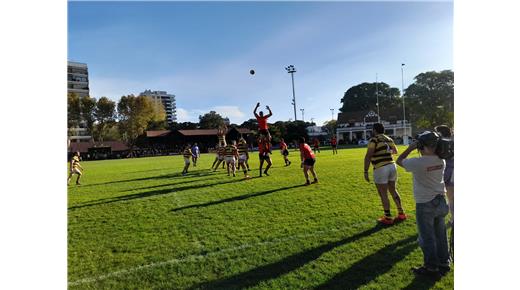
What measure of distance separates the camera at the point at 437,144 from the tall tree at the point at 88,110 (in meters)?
36.0

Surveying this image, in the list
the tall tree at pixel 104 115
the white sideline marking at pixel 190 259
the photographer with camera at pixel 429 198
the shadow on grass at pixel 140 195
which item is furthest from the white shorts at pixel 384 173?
the tall tree at pixel 104 115

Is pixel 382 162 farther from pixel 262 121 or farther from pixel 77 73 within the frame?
pixel 77 73

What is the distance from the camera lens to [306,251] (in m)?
4.13

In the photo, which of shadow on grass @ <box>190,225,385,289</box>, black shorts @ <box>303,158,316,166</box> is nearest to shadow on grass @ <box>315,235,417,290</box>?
shadow on grass @ <box>190,225,385,289</box>

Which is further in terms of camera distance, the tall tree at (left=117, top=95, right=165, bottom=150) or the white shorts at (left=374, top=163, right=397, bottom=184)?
the tall tree at (left=117, top=95, right=165, bottom=150)

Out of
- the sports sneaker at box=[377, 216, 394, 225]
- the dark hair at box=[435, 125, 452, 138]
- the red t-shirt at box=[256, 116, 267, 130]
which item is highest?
the red t-shirt at box=[256, 116, 267, 130]

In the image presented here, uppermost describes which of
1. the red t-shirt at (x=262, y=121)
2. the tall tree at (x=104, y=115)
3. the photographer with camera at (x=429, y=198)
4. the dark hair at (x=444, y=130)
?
the tall tree at (x=104, y=115)

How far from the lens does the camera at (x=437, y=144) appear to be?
10.8 feet

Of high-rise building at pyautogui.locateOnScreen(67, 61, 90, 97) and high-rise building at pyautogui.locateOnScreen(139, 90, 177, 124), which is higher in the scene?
high-rise building at pyautogui.locateOnScreen(139, 90, 177, 124)

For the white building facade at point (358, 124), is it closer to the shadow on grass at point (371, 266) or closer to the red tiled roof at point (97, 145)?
the shadow on grass at point (371, 266)

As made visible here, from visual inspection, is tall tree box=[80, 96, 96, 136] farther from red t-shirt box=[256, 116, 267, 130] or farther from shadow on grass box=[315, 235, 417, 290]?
shadow on grass box=[315, 235, 417, 290]

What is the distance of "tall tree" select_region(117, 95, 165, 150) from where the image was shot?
41469 millimetres

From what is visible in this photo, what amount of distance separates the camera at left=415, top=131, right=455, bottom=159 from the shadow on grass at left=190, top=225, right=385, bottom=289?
179cm

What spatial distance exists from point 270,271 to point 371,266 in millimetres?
1199
